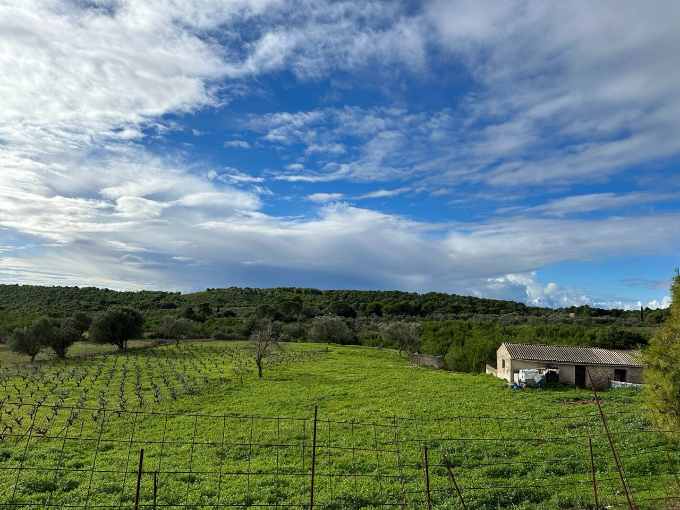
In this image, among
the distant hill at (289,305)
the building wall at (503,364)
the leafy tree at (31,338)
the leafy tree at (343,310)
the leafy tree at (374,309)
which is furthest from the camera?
the leafy tree at (374,309)

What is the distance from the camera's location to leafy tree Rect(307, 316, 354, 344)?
240 ft

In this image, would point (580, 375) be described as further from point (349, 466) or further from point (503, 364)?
point (349, 466)

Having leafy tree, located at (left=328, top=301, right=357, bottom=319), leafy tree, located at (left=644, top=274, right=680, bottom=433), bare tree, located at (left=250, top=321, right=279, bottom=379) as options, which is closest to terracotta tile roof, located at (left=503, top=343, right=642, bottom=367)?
bare tree, located at (left=250, top=321, right=279, bottom=379)

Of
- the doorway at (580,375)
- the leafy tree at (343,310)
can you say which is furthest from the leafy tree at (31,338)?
the leafy tree at (343,310)

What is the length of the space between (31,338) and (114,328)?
398 inches

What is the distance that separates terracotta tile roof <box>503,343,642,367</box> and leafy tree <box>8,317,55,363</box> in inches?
1811

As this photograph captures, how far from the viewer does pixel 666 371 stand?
1367 centimetres

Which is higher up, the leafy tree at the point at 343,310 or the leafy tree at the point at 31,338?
the leafy tree at the point at 343,310

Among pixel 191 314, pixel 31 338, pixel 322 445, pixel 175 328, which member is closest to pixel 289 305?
pixel 191 314

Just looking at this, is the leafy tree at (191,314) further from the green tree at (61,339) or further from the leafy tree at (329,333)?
the green tree at (61,339)

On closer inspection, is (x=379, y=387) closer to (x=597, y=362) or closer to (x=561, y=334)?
(x=597, y=362)

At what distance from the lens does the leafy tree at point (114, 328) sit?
57.4 m

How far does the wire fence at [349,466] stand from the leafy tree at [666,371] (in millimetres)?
1269

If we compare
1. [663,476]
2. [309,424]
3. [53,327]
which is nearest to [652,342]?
[663,476]
